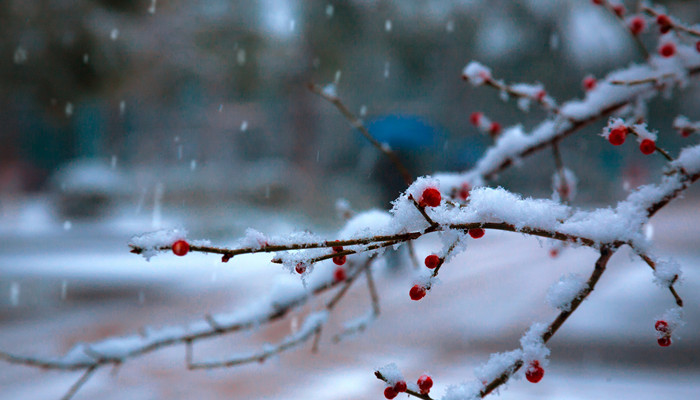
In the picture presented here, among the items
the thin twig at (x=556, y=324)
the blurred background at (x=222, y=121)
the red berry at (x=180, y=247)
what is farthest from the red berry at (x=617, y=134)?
the blurred background at (x=222, y=121)

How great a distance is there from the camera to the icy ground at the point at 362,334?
14.5ft

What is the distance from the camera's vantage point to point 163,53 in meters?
13.2

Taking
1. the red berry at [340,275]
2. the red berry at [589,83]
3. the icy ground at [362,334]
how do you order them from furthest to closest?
the icy ground at [362,334]
the red berry at [589,83]
the red berry at [340,275]

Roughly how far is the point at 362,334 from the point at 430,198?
17.5 ft

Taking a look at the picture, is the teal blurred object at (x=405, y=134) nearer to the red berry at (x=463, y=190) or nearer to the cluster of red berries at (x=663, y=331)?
the red berry at (x=463, y=190)

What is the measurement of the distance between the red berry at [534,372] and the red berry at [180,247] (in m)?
0.59

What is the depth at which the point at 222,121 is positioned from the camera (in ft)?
74.3

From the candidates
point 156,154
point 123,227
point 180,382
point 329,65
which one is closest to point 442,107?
point 329,65

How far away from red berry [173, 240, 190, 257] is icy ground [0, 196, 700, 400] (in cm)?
98

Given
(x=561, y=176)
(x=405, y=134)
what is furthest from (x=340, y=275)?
(x=405, y=134)

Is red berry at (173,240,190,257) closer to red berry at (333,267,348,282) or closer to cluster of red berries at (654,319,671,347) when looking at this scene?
cluster of red berries at (654,319,671,347)

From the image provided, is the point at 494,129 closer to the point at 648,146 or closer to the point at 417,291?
the point at 648,146

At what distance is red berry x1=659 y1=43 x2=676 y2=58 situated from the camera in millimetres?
1676

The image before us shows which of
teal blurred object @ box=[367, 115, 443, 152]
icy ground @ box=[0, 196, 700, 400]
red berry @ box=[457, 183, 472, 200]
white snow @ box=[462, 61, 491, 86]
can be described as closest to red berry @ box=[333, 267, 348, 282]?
icy ground @ box=[0, 196, 700, 400]
